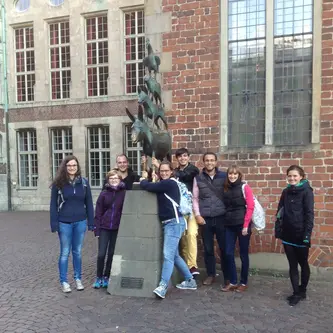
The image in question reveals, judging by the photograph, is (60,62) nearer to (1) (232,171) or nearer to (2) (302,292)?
(1) (232,171)

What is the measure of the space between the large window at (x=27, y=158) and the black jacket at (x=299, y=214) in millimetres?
17029

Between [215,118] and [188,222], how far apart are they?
1835 millimetres

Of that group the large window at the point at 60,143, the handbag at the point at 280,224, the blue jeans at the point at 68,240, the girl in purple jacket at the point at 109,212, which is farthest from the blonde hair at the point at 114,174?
the large window at the point at 60,143

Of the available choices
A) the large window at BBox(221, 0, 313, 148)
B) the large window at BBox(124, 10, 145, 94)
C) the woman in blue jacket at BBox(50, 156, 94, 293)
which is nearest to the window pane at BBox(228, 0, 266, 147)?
the large window at BBox(221, 0, 313, 148)

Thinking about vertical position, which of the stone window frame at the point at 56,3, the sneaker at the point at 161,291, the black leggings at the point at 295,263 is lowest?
the sneaker at the point at 161,291

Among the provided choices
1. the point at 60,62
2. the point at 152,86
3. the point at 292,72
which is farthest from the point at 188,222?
the point at 60,62

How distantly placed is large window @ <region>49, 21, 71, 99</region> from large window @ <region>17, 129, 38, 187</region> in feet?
8.29

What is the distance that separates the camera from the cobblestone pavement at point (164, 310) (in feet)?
13.1

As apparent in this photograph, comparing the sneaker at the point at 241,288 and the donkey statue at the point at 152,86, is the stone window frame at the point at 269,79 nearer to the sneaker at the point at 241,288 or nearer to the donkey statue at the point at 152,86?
the donkey statue at the point at 152,86

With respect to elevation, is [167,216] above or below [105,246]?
above

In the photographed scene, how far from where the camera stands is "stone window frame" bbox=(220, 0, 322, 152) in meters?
5.66

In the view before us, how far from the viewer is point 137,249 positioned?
5.07 metres

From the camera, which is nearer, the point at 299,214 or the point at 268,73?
the point at 299,214

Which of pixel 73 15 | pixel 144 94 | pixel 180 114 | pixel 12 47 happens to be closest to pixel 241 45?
pixel 180 114
